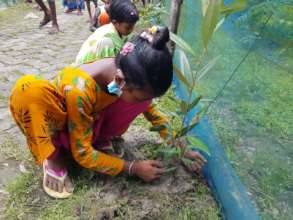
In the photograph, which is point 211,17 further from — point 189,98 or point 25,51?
point 25,51

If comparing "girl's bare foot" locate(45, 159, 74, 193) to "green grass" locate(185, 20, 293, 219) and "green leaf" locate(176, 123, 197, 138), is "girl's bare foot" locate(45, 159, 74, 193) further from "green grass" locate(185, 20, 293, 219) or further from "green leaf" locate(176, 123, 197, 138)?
"green grass" locate(185, 20, 293, 219)

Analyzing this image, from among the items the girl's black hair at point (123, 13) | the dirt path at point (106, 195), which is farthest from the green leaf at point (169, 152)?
the girl's black hair at point (123, 13)

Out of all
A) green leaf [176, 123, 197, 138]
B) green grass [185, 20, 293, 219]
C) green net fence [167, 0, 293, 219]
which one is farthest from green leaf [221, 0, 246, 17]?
green leaf [176, 123, 197, 138]

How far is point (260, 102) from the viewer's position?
155cm

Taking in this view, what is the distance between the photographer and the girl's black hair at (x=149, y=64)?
1.32 m

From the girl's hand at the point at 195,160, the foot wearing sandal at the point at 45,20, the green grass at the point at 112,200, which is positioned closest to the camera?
the green grass at the point at 112,200

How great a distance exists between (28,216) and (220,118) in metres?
1.11

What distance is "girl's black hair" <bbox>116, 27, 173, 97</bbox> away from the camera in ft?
4.32

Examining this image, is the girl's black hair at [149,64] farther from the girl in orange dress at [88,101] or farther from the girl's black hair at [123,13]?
the girl's black hair at [123,13]

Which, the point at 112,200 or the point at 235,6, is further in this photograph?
the point at 112,200

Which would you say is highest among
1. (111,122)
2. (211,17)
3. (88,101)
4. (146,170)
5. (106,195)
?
(211,17)

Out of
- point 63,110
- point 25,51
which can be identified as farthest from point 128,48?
point 25,51

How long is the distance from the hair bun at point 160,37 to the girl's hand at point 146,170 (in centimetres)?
64

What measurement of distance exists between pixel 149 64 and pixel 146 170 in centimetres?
61
